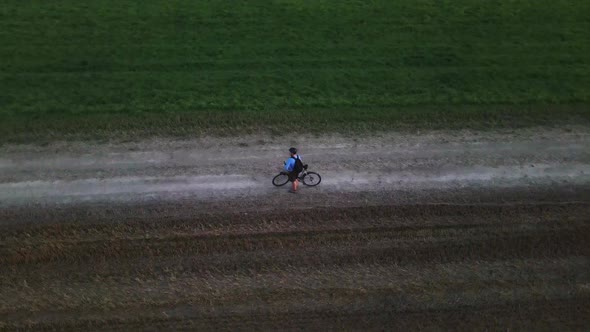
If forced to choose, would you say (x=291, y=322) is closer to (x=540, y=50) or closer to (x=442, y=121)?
(x=442, y=121)

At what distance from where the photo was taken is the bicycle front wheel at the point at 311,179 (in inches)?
591

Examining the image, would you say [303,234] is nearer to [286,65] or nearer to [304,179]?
[304,179]

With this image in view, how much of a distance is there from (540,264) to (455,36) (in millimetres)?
11373

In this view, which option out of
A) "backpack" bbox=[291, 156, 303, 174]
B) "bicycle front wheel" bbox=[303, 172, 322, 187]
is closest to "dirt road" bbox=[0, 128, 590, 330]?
"bicycle front wheel" bbox=[303, 172, 322, 187]

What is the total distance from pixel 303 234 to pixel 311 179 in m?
2.06

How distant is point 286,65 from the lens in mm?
19531

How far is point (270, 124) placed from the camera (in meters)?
17.1

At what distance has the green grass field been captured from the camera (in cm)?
1734

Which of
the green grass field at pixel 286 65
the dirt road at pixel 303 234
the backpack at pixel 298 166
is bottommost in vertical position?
the dirt road at pixel 303 234

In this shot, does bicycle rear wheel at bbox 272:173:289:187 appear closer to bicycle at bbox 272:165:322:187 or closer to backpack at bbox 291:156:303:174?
bicycle at bbox 272:165:322:187

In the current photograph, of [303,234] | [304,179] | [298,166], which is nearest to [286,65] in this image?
[304,179]

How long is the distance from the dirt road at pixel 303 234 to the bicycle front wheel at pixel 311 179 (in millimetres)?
193

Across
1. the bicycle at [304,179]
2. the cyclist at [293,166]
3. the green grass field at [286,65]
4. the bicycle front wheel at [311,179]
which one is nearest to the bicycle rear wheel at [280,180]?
the bicycle at [304,179]

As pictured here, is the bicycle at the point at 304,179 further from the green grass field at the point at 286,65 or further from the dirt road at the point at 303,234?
the green grass field at the point at 286,65
